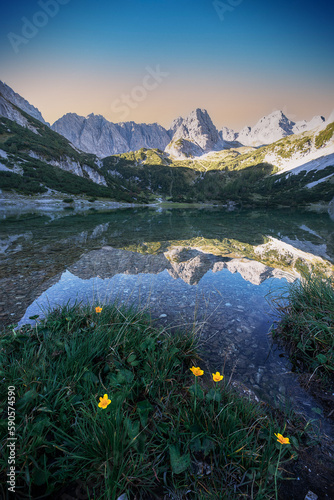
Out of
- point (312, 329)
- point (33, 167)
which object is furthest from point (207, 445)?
point (33, 167)

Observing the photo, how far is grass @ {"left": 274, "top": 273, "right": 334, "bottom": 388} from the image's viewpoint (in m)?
4.28

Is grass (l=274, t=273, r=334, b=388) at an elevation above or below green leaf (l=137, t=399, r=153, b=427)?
below

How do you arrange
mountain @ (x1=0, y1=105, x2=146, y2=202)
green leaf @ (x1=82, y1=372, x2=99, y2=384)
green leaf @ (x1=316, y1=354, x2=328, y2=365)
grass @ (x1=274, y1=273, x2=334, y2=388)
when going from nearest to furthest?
green leaf @ (x1=82, y1=372, x2=99, y2=384), green leaf @ (x1=316, y1=354, x2=328, y2=365), grass @ (x1=274, y1=273, x2=334, y2=388), mountain @ (x1=0, y1=105, x2=146, y2=202)

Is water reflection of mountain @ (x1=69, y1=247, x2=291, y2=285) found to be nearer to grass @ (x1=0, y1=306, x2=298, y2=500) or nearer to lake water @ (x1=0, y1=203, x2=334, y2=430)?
lake water @ (x1=0, y1=203, x2=334, y2=430)

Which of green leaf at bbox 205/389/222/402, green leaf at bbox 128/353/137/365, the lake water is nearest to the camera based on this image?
green leaf at bbox 205/389/222/402

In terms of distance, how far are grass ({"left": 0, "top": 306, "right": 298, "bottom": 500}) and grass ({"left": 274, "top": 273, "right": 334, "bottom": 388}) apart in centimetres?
181

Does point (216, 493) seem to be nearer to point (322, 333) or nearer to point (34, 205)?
point (322, 333)

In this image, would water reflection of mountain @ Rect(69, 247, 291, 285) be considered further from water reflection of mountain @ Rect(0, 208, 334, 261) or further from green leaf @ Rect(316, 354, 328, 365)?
green leaf @ Rect(316, 354, 328, 365)

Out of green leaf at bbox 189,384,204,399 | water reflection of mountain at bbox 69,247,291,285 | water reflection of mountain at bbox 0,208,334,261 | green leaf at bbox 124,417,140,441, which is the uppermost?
green leaf at bbox 124,417,140,441

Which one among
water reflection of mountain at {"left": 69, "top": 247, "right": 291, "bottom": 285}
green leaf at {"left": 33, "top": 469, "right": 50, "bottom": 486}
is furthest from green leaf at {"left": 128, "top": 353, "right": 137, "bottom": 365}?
water reflection of mountain at {"left": 69, "top": 247, "right": 291, "bottom": 285}

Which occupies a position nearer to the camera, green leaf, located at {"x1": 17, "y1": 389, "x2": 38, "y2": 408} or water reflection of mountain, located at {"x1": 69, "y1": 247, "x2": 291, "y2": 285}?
green leaf, located at {"x1": 17, "y1": 389, "x2": 38, "y2": 408}

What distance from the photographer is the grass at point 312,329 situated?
14.0 ft

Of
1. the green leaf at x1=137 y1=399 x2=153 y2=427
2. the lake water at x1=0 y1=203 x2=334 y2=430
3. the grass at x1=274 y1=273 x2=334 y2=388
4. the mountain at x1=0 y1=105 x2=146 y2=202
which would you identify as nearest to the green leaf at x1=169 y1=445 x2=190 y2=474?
the green leaf at x1=137 y1=399 x2=153 y2=427

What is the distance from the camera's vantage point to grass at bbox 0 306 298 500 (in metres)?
2.12
